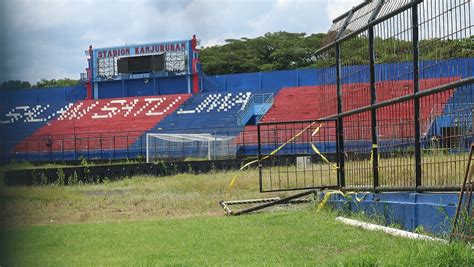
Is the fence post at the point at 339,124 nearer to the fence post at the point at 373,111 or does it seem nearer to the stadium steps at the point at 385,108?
the stadium steps at the point at 385,108

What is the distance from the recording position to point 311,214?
35.7ft

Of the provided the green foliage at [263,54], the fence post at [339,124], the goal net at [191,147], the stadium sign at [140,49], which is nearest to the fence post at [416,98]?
the fence post at [339,124]

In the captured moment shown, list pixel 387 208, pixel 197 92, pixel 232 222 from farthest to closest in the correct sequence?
pixel 197 92, pixel 232 222, pixel 387 208

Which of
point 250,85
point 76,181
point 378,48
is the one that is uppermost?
point 250,85

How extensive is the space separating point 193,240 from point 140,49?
184 feet

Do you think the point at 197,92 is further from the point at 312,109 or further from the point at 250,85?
the point at 312,109

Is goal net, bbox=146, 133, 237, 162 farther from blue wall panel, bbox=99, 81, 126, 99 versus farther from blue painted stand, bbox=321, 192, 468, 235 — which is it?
blue painted stand, bbox=321, 192, 468, 235

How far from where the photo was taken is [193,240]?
8477 mm

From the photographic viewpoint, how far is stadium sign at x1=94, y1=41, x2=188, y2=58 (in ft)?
202

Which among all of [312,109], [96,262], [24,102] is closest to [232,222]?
[96,262]

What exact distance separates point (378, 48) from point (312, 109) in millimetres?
39308

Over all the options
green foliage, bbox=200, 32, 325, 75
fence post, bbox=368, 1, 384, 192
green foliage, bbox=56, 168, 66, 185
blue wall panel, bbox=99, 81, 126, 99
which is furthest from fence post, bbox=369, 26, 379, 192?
green foliage, bbox=200, 32, 325, 75

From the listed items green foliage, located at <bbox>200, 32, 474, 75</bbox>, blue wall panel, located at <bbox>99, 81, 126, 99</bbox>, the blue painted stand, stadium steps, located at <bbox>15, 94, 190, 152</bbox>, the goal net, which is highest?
green foliage, located at <bbox>200, 32, 474, 75</bbox>

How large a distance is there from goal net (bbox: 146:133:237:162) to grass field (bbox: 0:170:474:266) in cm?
2500
